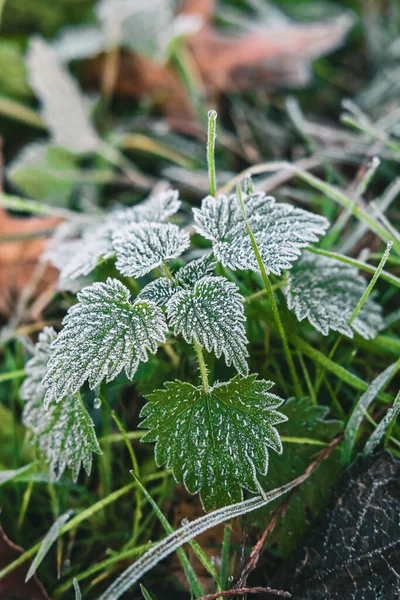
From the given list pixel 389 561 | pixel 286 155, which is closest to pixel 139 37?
pixel 286 155

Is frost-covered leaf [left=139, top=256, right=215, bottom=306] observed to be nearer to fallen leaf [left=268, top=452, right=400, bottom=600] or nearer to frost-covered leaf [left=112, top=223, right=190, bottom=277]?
frost-covered leaf [left=112, top=223, right=190, bottom=277]

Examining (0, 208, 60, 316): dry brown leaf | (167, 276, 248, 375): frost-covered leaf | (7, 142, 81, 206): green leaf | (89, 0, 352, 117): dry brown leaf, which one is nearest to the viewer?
(167, 276, 248, 375): frost-covered leaf

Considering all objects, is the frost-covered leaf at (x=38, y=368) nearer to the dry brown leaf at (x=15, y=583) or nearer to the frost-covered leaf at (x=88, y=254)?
the frost-covered leaf at (x=88, y=254)

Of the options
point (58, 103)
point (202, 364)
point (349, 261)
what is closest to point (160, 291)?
point (202, 364)

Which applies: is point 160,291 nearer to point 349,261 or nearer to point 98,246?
point 98,246

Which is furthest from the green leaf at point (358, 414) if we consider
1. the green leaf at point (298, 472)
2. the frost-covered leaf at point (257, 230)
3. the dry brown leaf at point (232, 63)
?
the dry brown leaf at point (232, 63)

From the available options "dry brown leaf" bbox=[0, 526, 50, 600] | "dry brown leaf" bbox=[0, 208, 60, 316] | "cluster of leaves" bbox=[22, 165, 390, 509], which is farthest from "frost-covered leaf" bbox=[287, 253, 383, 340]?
"dry brown leaf" bbox=[0, 208, 60, 316]
